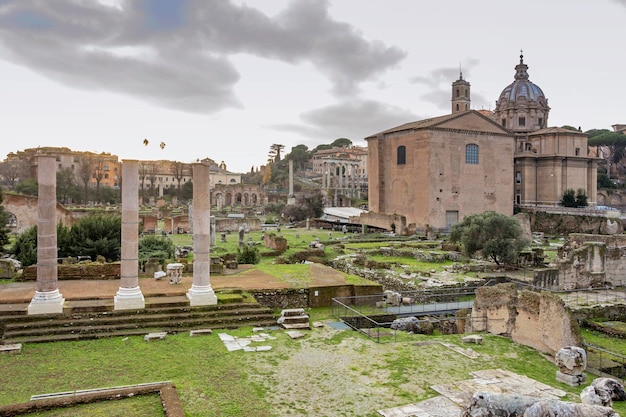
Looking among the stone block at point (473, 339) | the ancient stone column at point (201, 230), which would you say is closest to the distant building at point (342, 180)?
the ancient stone column at point (201, 230)

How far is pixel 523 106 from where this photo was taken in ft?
180

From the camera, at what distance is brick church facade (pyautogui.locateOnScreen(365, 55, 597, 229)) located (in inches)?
1619

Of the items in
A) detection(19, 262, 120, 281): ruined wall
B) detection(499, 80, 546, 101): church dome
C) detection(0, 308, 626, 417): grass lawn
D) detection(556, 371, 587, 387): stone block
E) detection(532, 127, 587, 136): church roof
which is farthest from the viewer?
detection(499, 80, 546, 101): church dome

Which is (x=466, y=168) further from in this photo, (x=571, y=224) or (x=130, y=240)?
(x=130, y=240)

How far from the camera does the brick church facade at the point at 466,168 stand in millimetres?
41125

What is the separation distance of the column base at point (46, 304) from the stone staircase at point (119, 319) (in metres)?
0.14

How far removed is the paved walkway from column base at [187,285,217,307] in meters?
0.97

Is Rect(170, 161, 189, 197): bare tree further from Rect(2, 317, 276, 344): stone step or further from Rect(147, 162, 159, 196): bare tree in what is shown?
Rect(2, 317, 276, 344): stone step

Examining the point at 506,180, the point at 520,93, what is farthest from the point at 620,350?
the point at 520,93

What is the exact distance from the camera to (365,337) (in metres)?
12.5

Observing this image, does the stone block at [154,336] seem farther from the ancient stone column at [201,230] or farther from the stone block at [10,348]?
the stone block at [10,348]

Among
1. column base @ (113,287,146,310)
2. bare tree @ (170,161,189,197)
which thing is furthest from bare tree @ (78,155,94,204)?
column base @ (113,287,146,310)

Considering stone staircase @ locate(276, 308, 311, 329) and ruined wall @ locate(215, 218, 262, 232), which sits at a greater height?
ruined wall @ locate(215, 218, 262, 232)

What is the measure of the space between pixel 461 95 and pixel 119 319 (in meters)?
54.7
